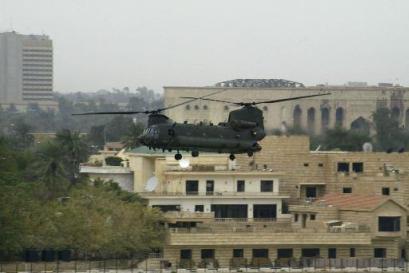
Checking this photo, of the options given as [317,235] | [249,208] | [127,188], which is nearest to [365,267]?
[317,235]

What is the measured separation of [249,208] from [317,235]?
14.1 metres

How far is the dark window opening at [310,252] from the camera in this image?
10856cm

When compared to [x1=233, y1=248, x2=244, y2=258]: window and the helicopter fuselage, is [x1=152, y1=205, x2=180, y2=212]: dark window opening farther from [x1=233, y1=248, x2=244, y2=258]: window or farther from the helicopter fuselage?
the helicopter fuselage

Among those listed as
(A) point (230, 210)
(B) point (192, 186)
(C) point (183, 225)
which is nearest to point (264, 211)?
(A) point (230, 210)

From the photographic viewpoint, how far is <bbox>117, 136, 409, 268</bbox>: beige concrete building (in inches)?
4237

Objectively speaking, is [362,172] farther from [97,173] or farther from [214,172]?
[97,173]

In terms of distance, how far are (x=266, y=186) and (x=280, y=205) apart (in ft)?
5.33

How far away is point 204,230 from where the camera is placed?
108 metres

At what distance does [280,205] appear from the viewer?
12225cm

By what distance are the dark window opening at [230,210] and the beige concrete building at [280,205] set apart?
0.20 feet

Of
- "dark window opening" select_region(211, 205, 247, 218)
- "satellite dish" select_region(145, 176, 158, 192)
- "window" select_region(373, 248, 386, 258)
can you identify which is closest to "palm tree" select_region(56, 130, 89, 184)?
"satellite dish" select_region(145, 176, 158, 192)

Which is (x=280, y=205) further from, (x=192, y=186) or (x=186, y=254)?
(x=186, y=254)

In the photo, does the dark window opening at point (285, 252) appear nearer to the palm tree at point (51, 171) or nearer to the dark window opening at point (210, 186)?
the dark window opening at point (210, 186)

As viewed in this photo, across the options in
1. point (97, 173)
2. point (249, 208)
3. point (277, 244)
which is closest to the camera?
point (277, 244)
